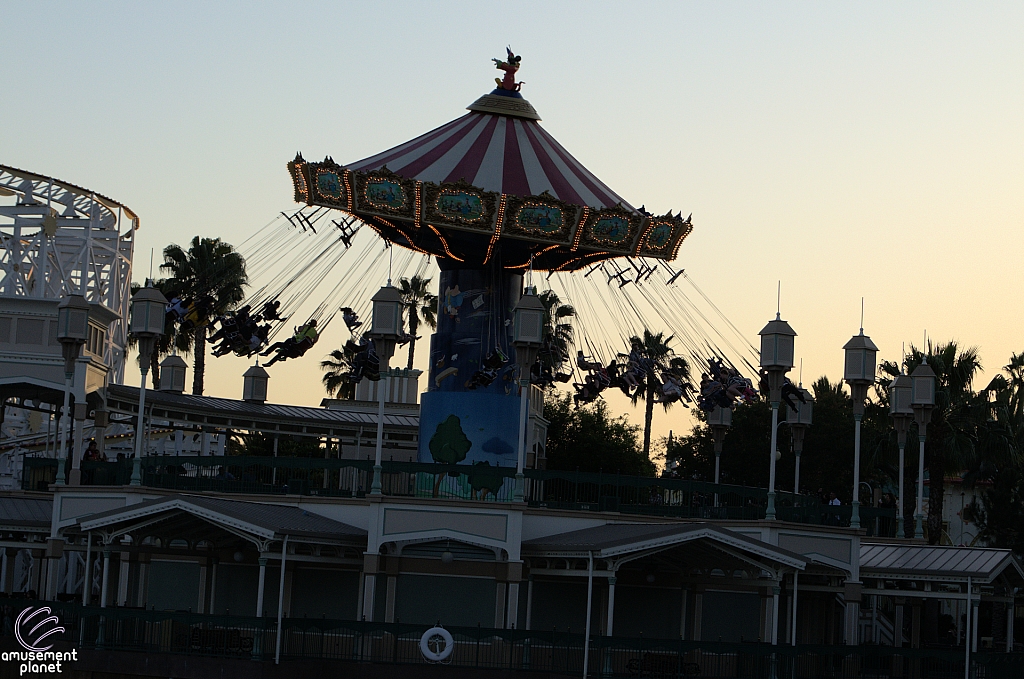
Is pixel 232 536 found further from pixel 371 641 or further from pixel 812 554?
pixel 812 554

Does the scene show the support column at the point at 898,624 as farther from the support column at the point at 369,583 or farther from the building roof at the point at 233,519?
the building roof at the point at 233,519

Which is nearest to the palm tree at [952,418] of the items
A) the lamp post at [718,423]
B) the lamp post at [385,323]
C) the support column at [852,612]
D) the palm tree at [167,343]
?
the lamp post at [718,423]

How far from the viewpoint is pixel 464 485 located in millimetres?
36188

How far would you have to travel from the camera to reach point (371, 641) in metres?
33.2

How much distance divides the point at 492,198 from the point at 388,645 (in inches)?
459

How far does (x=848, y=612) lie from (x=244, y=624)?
46.1ft

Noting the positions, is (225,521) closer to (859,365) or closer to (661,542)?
(661,542)

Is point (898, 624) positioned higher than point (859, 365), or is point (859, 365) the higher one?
point (859, 365)

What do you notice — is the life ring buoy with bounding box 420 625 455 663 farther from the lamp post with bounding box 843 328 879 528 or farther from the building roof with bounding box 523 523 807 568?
the lamp post with bounding box 843 328 879 528

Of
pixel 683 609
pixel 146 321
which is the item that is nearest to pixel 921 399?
pixel 683 609

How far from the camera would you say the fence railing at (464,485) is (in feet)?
117

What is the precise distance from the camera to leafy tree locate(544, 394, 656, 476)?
72250 mm

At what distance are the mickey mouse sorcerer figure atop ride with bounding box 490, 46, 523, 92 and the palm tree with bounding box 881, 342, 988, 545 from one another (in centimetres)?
1828

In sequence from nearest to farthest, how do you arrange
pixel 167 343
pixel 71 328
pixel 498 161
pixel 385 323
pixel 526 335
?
pixel 526 335 → pixel 385 323 → pixel 71 328 → pixel 498 161 → pixel 167 343
